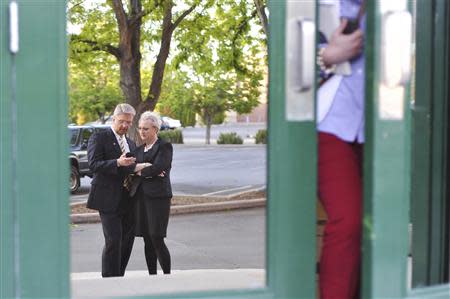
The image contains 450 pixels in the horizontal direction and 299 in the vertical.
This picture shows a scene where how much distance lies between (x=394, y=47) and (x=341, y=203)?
1.97 ft

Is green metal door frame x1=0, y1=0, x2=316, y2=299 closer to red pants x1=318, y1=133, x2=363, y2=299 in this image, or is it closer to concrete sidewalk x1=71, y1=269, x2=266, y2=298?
red pants x1=318, y1=133, x2=363, y2=299

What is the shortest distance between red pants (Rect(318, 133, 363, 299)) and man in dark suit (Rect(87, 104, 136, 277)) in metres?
3.72

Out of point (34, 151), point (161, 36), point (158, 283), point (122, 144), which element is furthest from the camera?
point (161, 36)

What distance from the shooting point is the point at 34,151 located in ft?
7.24

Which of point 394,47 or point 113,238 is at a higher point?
point 394,47

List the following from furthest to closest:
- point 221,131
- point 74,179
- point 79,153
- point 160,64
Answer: point 221,131, point 79,153, point 74,179, point 160,64

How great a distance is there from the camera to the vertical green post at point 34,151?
2182 millimetres

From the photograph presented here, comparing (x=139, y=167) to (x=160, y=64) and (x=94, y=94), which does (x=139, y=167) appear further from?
(x=94, y=94)

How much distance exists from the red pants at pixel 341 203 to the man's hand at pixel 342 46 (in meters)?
0.28

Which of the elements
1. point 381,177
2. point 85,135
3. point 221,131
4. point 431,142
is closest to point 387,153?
point 381,177

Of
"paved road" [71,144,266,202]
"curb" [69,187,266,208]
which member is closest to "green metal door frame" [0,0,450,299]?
"paved road" [71,144,266,202]

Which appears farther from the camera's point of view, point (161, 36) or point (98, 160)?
point (161, 36)

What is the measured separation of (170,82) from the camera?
3017 cm

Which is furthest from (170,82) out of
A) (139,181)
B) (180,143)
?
(139,181)
